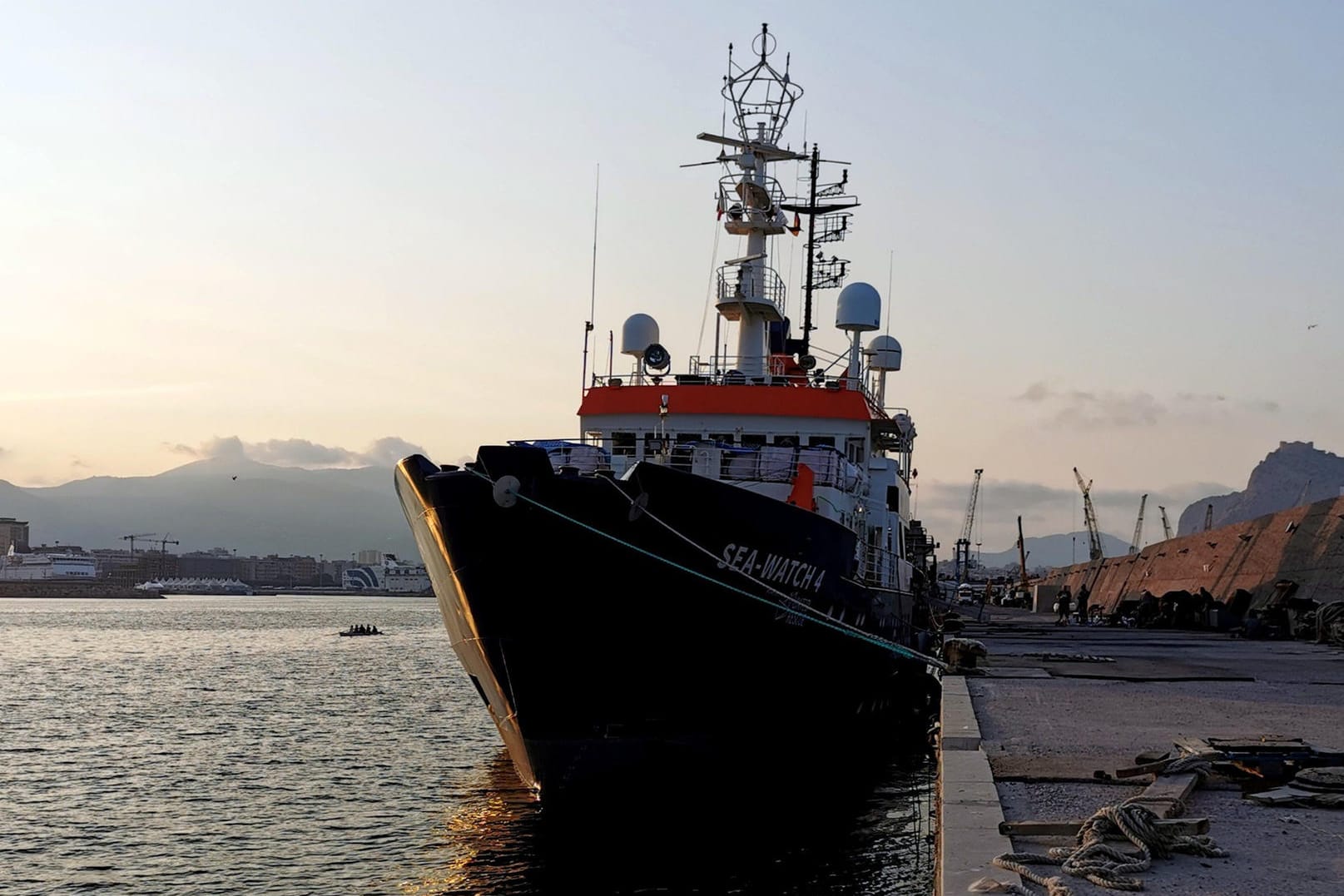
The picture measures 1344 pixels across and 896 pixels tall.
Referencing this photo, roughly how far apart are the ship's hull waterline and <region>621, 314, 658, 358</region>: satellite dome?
11.5 meters

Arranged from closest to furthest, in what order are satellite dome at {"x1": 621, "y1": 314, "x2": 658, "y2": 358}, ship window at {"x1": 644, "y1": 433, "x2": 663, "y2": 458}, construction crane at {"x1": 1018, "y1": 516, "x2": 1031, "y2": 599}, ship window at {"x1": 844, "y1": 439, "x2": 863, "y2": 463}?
1. ship window at {"x1": 644, "y1": 433, "x2": 663, "y2": 458}
2. ship window at {"x1": 844, "y1": 439, "x2": 863, "y2": 463}
3. satellite dome at {"x1": 621, "y1": 314, "x2": 658, "y2": 358}
4. construction crane at {"x1": 1018, "y1": 516, "x2": 1031, "y2": 599}

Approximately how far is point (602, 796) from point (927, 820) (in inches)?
194

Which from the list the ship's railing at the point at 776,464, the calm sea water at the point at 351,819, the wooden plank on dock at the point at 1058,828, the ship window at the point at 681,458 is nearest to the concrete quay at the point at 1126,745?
the wooden plank on dock at the point at 1058,828

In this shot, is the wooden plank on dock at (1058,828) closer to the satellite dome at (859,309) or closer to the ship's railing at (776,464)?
the ship's railing at (776,464)

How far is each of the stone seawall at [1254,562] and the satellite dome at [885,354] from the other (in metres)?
13.2

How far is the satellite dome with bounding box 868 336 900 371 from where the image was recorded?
3534 cm

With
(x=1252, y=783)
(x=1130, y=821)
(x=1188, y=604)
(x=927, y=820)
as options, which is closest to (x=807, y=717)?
(x=927, y=820)

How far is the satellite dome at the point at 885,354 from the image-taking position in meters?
35.3

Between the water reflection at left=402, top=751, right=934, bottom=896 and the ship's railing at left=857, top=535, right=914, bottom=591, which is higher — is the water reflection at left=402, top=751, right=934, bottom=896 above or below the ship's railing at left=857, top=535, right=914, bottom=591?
below

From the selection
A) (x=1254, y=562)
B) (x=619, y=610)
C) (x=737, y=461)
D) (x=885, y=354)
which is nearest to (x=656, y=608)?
(x=619, y=610)

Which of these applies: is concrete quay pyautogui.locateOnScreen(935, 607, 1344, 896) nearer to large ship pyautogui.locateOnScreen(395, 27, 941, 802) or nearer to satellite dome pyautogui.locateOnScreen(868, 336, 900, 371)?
large ship pyautogui.locateOnScreen(395, 27, 941, 802)

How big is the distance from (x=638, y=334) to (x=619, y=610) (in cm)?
1343

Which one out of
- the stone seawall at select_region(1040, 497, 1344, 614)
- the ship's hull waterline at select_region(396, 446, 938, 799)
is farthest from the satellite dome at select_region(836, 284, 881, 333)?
the stone seawall at select_region(1040, 497, 1344, 614)

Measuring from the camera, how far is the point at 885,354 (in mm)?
35469
